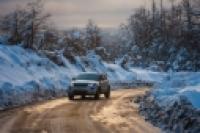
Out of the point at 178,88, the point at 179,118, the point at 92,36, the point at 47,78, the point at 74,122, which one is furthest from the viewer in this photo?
the point at 92,36

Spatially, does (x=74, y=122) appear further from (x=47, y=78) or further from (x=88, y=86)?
(x=47, y=78)

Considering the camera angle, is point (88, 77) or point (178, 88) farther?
point (88, 77)

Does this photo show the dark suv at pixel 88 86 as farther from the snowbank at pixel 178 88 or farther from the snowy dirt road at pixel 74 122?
the snowy dirt road at pixel 74 122

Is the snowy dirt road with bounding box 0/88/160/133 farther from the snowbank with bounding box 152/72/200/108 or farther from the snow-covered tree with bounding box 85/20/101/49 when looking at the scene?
the snow-covered tree with bounding box 85/20/101/49

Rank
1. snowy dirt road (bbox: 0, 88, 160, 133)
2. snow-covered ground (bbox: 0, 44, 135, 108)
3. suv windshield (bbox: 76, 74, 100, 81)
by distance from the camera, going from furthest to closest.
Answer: suv windshield (bbox: 76, 74, 100, 81) < snow-covered ground (bbox: 0, 44, 135, 108) < snowy dirt road (bbox: 0, 88, 160, 133)

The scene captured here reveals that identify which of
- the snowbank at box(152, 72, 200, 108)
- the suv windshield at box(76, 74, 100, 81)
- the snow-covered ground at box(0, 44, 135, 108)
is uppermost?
the snowbank at box(152, 72, 200, 108)

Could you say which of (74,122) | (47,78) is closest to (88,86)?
(47,78)

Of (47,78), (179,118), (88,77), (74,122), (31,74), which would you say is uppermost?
(179,118)

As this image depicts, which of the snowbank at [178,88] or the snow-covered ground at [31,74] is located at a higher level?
the snowbank at [178,88]

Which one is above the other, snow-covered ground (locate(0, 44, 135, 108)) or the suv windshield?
the suv windshield

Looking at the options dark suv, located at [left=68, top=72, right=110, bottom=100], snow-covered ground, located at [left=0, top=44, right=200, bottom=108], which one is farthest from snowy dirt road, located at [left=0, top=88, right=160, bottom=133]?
dark suv, located at [left=68, top=72, right=110, bottom=100]

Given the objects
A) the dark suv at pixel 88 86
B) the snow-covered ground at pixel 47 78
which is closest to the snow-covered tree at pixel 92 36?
the snow-covered ground at pixel 47 78

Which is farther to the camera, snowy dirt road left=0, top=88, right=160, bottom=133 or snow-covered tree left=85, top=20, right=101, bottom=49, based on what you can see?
snow-covered tree left=85, top=20, right=101, bottom=49

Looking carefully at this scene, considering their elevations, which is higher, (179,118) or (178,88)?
(179,118)
